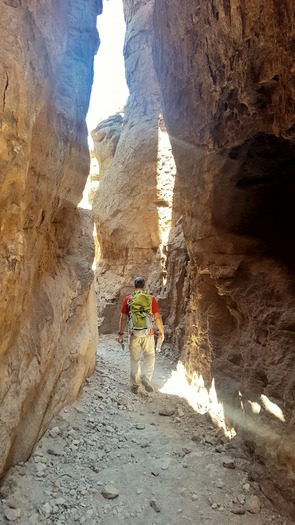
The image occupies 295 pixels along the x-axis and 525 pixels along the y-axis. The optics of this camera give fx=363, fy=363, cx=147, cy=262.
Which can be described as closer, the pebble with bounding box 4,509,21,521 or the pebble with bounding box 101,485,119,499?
the pebble with bounding box 4,509,21,521

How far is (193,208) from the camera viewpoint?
546cm

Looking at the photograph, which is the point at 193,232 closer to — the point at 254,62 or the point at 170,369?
the point at 254,62

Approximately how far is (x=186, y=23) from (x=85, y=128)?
6.09 ft

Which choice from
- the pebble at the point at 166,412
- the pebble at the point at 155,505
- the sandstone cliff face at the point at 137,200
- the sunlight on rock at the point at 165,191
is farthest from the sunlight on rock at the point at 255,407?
the sunlight on rock at the point at 165,191

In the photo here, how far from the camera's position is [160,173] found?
10.8 m

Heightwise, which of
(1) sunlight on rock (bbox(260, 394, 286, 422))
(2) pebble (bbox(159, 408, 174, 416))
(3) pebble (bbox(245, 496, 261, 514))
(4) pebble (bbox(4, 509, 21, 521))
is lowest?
(4) pebble (bbox(4, 509, 21, 521))

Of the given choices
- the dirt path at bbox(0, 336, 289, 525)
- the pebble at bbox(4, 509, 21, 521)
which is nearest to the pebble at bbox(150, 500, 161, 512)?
the dirt path at bbox(0, 336, 289, 525)

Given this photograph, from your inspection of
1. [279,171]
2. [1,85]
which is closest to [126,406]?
[279,171]

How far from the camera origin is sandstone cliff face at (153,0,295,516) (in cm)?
335

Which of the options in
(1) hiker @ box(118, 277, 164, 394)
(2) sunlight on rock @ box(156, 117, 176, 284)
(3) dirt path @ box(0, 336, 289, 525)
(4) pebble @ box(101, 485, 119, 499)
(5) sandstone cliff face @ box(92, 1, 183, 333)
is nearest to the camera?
(3) dirt path @ box(0, 336, 289, 525)

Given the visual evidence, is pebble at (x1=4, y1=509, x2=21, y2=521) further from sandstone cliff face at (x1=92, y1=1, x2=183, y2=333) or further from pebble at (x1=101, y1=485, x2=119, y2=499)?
sandstone cliff face at (x1=92, y1=1, x2=183, y2=333)

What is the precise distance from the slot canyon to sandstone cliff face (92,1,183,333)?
415 cm

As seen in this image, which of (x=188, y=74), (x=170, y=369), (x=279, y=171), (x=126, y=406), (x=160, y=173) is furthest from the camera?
(x=160, y=173)

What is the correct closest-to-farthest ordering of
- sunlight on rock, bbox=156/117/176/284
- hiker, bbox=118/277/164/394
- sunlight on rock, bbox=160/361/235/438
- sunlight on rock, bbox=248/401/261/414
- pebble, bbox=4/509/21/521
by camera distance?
pebble, bbox=4/509/21/521 < sunlight on rock, bbox=248/401/261/414 < sunlight on rock, bbox=160/361/235/438 < hiker, bbox=118/277/164/394 < sunlight on rock, bbox=156/117/176/284
